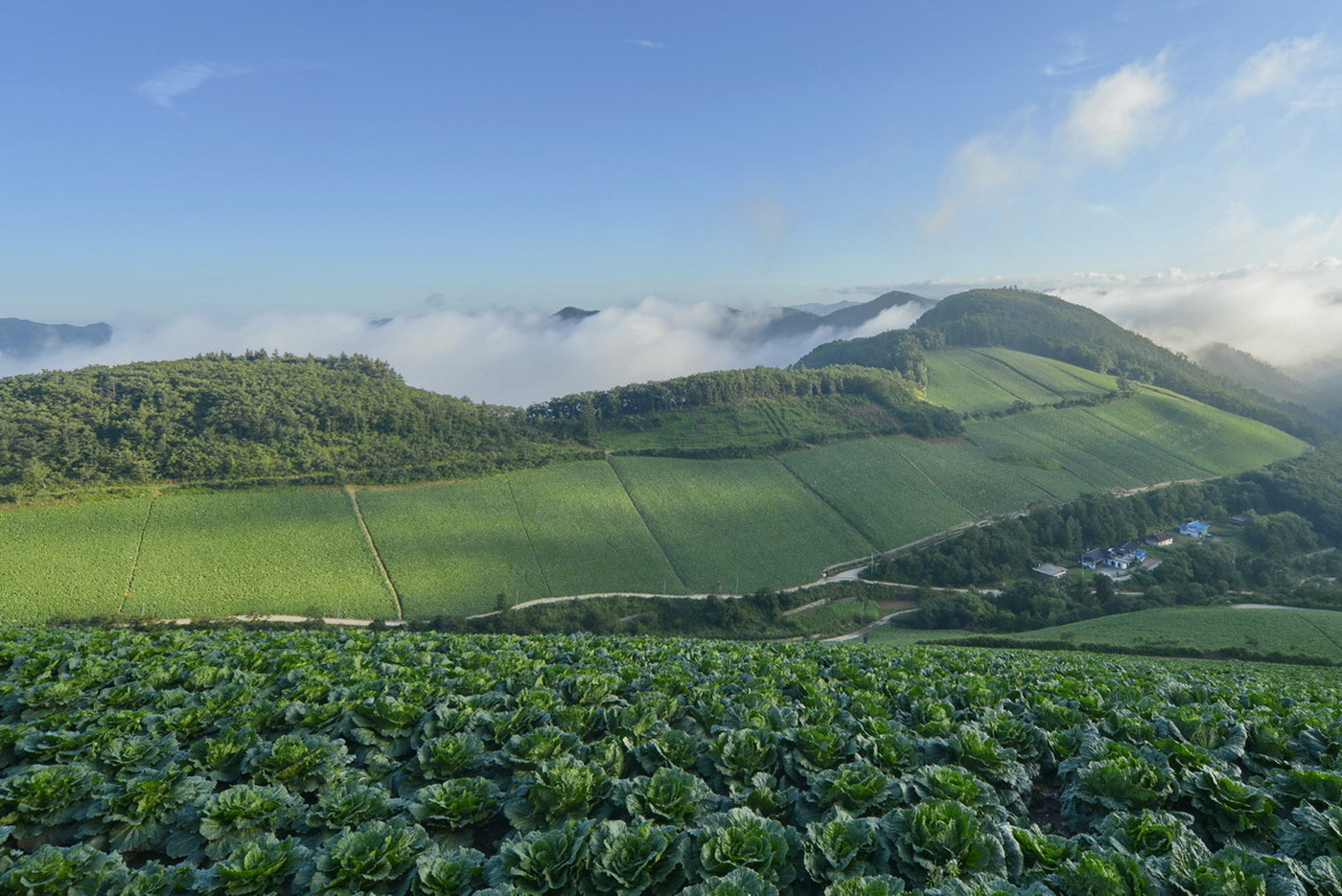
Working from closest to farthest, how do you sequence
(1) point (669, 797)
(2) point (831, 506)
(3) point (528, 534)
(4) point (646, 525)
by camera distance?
1. (1) point (669, 797)
2. (3) point (528, 534)
3. (4) point (646, 525)
4. (2) point (831, 506)

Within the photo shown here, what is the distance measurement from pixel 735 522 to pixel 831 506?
19.3 m

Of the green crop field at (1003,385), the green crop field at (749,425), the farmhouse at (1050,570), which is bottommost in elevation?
the farmhouse at (1050,570)

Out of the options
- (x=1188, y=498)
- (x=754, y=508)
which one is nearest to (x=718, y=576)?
(x=754, y=508)

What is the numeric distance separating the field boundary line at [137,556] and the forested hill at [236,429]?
946 centimetres

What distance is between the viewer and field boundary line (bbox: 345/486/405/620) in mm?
70062

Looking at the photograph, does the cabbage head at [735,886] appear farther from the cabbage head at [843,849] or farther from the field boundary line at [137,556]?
the field boundary line at [137,556]

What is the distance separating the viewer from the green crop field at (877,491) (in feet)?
329

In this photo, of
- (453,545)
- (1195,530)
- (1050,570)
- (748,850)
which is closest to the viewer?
(748,850)

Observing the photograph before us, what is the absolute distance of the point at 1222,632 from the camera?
5297 cm

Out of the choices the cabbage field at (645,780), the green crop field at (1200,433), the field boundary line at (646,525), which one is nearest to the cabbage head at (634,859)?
the cabbage field at (645,780)

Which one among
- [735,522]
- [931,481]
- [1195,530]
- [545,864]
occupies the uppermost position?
[931,481]

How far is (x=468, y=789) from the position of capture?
31.4ft

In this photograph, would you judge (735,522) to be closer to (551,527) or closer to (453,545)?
(551,527)

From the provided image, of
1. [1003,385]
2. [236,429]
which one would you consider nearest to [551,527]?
[236,429]
